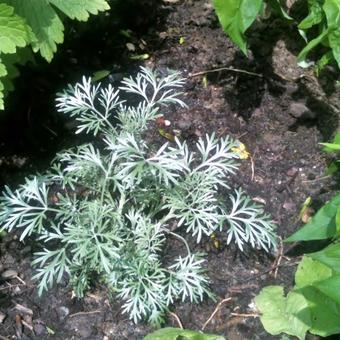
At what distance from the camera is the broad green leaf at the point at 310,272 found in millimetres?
2033

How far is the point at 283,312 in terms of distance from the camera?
6.69 ft

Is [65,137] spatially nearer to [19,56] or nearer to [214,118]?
[19,56]

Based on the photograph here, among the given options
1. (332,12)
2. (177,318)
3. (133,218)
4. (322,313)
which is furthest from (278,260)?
(332,12)

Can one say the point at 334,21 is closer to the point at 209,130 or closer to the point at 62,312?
the point at 209,130

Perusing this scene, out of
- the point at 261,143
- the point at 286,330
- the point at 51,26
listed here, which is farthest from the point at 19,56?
the point at 286,330

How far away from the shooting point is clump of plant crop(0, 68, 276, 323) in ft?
6.30

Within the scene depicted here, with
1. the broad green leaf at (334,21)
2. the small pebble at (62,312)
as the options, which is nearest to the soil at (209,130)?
the small pebble at (62,312)

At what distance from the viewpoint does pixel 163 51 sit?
2.58 m

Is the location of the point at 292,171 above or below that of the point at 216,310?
above

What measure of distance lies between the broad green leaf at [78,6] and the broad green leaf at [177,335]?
38.1 inches

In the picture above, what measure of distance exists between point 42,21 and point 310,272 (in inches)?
44.2

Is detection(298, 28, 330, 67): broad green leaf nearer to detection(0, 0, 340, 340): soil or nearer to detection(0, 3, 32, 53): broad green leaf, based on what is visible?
detection(0, 0, 340, 340): soil

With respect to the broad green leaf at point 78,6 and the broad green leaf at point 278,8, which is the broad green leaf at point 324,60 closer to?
the broad green leaf at point 278,8

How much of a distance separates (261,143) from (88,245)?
0.81 metres
